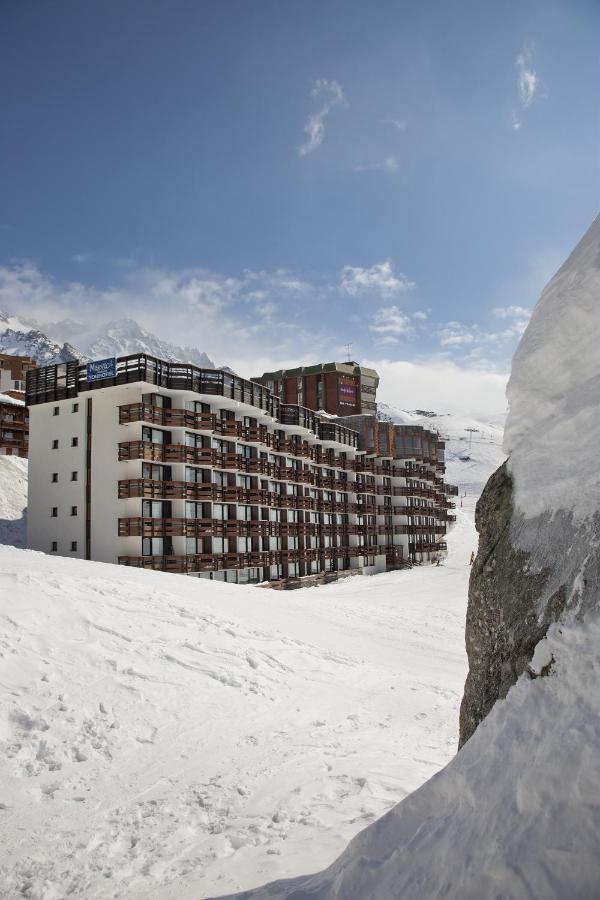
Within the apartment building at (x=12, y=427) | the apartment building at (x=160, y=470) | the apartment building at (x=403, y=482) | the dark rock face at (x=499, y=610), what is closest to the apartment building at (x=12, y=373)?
A: the apartment building at (x=12, y=427)

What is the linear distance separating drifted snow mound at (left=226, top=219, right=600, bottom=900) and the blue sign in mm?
33016

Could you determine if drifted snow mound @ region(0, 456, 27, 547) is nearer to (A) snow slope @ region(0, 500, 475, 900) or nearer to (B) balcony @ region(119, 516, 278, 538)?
(B) balcony @ region(119, 516, 278, 538)

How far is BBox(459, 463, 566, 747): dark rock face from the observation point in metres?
4.64

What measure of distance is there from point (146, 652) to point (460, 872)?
10726 millimetres

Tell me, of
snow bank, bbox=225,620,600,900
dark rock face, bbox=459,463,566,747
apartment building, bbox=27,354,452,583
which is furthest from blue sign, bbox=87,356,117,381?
snow bank, bbox=225,620,600,900

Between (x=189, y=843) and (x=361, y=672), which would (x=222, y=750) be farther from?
(x=361, y=672)

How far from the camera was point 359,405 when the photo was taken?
77.4m

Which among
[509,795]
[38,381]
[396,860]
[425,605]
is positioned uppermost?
[38,381]

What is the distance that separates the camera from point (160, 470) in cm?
3662

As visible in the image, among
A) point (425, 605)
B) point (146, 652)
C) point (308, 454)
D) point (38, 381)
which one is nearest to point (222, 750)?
point (146, 652)

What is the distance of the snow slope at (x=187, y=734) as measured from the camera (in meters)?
6.63

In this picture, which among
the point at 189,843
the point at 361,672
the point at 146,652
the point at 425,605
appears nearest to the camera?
the point at 189,843

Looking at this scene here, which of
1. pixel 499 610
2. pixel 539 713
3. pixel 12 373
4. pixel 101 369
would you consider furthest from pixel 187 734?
pixel 12 373

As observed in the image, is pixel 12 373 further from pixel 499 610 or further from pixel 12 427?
pixel 499 610
